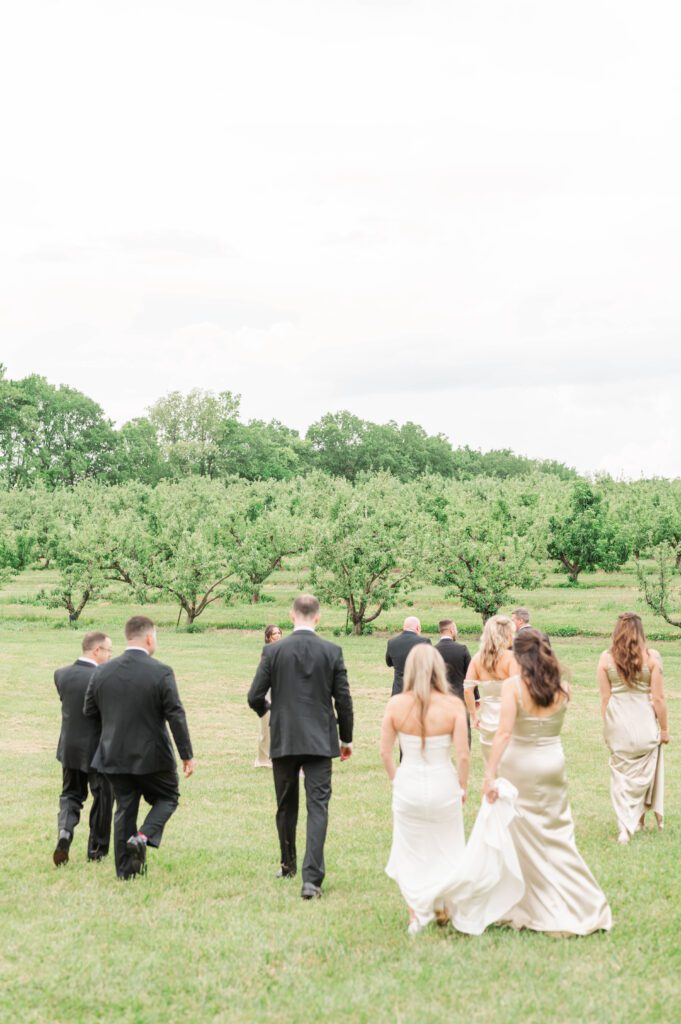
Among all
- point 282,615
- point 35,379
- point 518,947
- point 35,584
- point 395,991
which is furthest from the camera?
point 35,379

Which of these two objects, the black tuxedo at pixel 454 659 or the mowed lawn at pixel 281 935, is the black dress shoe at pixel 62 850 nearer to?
the mowed lawn at pixel 281 935

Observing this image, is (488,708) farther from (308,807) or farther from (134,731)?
(134,731)

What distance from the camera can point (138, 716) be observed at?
8.77m

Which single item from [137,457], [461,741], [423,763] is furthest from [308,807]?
[137,457]

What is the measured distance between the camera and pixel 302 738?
28.0 ft

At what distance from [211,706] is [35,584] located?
38.1 metres

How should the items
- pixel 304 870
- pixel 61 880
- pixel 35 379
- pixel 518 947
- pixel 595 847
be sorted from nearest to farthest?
pixel 518 947, pixel 304 870, pixel 61 880, pixel 595 847, pixel 35 379

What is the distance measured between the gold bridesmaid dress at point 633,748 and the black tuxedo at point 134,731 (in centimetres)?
465

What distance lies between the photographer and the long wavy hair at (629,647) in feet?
33.9

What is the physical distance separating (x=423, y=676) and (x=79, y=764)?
3.97 meters

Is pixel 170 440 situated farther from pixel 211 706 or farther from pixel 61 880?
pixel 61 880

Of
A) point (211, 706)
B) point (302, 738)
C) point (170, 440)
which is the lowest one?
point (211, 706)

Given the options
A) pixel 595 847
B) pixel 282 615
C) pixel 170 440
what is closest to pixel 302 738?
pixel 595 847

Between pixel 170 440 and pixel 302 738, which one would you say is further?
pixel 170 440
